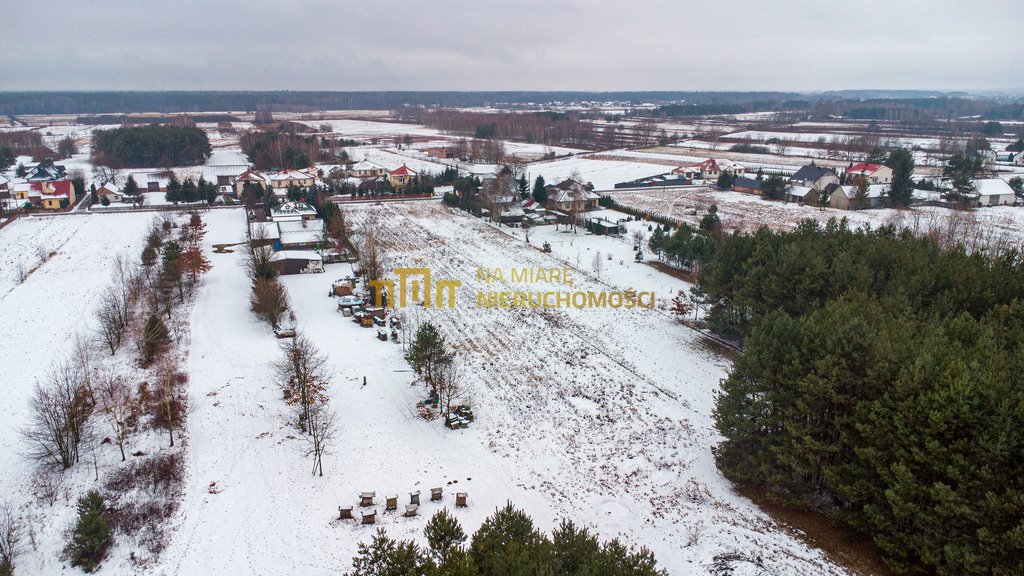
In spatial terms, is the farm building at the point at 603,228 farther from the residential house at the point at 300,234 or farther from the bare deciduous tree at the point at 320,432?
the bare deciduous tree at the point at 320,432

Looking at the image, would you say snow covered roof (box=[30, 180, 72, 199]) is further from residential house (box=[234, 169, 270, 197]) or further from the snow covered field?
residential house (box=[234, 169, 270, 197])

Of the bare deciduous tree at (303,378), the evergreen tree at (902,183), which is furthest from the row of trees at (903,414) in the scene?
the evergreen tree at (902,183)

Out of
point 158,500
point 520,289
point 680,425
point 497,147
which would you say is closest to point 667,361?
point 680,425

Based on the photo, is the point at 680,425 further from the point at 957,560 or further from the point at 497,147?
the point at 497,147

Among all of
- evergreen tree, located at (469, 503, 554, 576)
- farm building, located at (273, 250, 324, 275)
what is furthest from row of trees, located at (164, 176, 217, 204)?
evergreen tree, located at (469, 503, 554, 576)

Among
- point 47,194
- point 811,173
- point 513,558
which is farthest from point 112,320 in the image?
point 811,173

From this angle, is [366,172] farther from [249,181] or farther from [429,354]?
[429,354]
